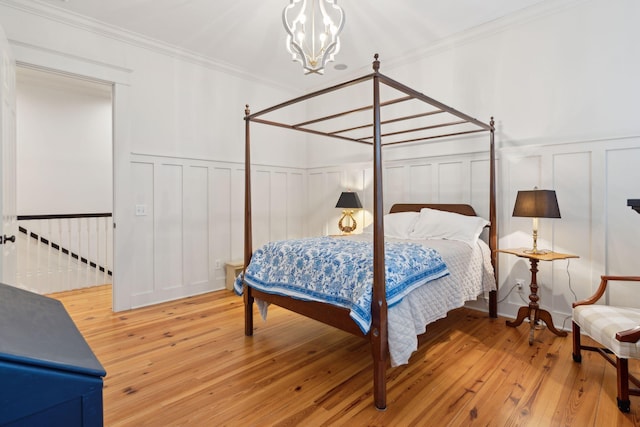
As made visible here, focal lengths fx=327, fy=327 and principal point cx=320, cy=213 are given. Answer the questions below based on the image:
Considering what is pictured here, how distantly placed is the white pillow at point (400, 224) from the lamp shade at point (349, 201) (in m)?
0.60

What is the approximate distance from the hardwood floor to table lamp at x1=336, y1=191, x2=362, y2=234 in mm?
1599

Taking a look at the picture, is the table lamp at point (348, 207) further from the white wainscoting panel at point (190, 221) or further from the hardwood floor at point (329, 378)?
the hardwood floor at point (329, 378)

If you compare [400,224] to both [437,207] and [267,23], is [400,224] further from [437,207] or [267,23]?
[267,23]

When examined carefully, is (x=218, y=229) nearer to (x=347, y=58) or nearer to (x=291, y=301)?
(x=291, y=301)

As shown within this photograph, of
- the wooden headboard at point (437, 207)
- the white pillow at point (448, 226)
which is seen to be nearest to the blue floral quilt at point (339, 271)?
the white pillow at point (448, 226)

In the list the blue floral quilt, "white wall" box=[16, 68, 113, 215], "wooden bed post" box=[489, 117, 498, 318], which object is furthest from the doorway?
"wooden bed post" box=[489, 117, 498, 318]

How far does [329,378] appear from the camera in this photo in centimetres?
213

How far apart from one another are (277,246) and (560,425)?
2023 mm

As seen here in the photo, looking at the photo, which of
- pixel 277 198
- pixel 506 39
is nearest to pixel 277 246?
pixel 277 198

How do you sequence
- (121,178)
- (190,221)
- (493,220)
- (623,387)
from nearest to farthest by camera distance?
1. (623,387)
2. (493,220)
3. (121,178)
4. (190,221)

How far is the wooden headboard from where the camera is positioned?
3400 millimetres

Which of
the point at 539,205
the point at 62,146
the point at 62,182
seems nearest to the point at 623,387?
the point at 539,205

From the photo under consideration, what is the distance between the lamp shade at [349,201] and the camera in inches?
166

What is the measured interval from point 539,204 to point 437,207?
1156 millimetres
